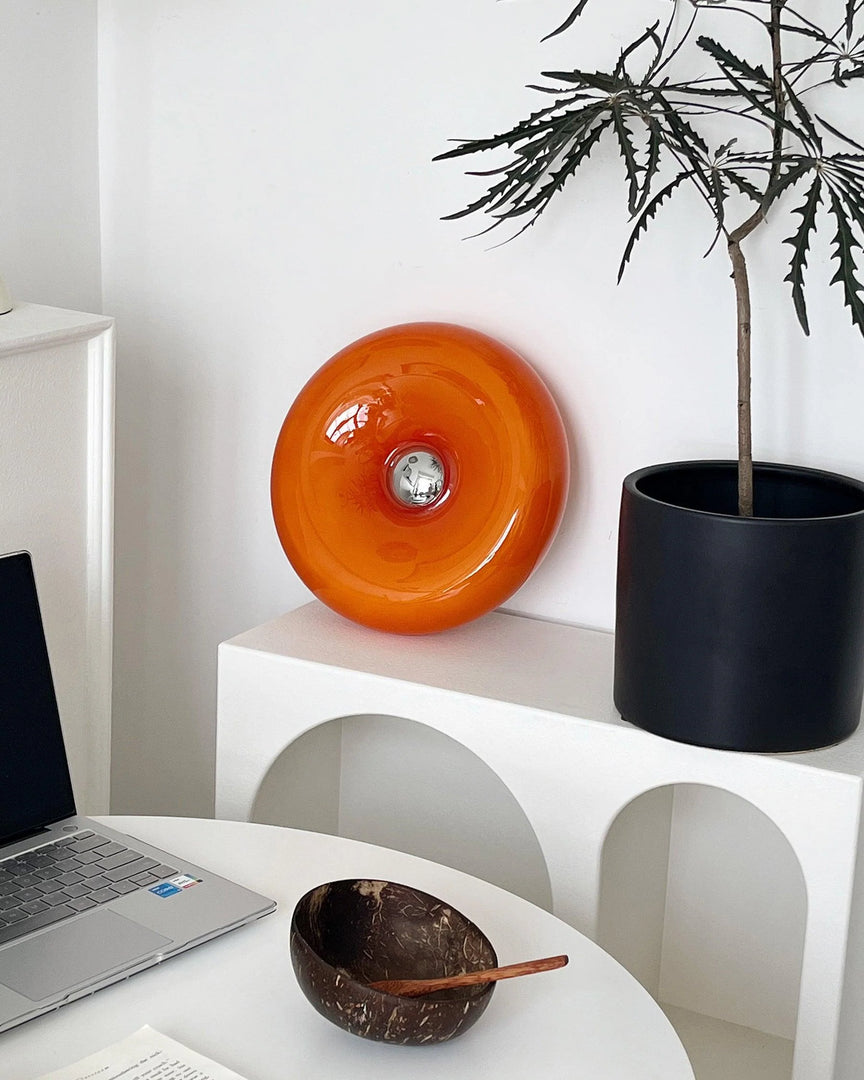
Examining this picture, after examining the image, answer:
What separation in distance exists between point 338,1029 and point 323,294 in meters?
0.88

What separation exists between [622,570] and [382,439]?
11.8 inches

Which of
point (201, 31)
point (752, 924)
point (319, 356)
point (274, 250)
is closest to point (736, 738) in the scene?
point (752, 924)

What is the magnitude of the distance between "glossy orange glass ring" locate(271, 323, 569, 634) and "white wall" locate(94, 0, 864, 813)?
105 mm

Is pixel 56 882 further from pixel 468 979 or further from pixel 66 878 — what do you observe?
pixel 468 979

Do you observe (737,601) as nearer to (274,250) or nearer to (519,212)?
(519,212)

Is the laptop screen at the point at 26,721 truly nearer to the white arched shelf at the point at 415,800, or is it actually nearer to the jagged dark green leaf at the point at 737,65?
the white arched shelf at the point at 415,800

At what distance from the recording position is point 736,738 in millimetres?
1115

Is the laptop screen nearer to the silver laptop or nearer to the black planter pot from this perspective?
the silver laptop

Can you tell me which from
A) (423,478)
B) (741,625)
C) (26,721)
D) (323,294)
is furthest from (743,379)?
(26,721)

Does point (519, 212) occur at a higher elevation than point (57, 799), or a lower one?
higher

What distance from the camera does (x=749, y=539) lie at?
1065mm

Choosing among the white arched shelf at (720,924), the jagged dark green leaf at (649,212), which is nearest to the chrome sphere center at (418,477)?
the jagged dark green leaf at (649,212)

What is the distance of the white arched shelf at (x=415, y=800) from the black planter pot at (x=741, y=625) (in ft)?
1.32

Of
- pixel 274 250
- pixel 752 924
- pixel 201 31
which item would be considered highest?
pixel 201 31
